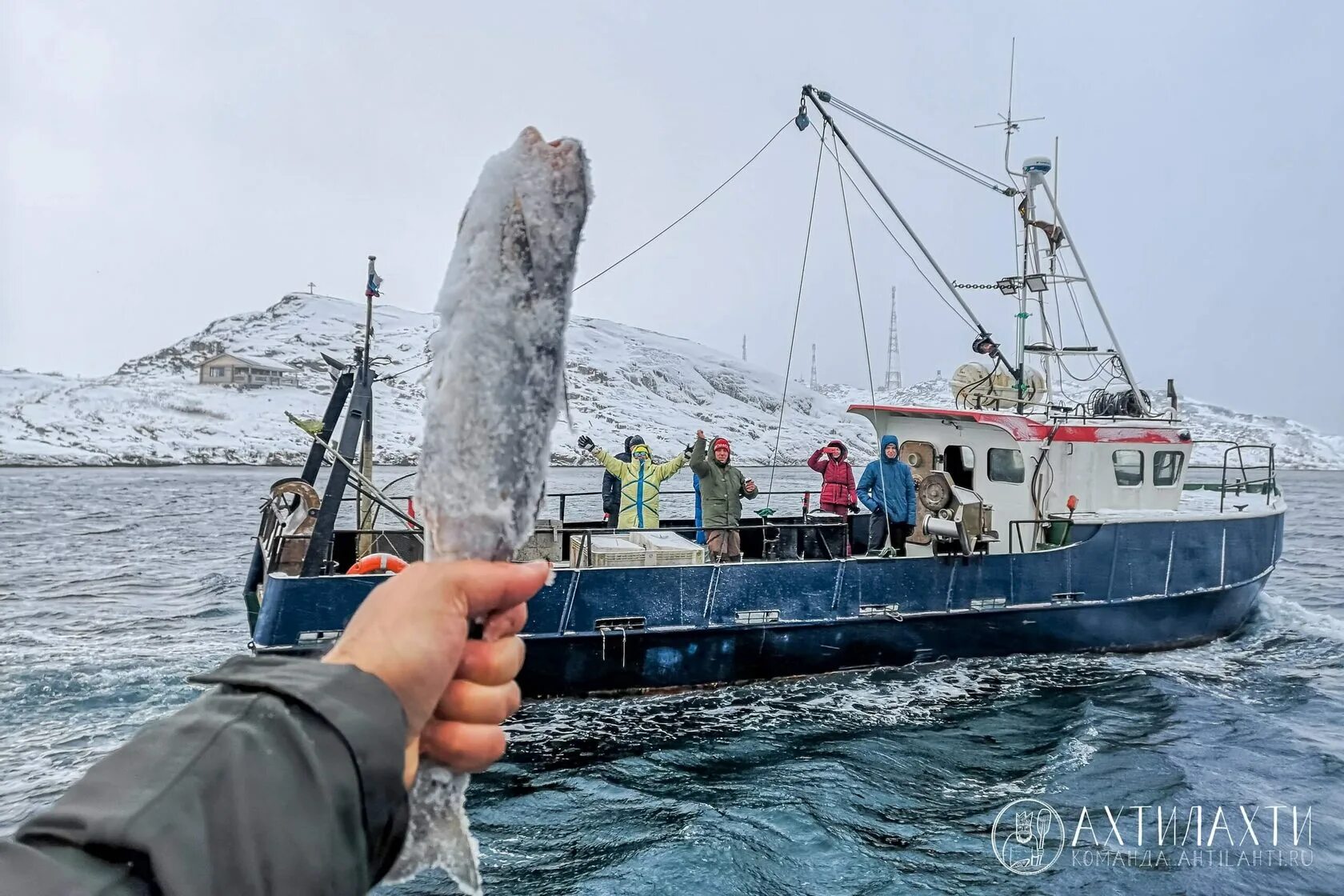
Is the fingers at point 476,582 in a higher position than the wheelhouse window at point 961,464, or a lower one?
lower

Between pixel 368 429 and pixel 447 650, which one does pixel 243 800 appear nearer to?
pixel 447 650

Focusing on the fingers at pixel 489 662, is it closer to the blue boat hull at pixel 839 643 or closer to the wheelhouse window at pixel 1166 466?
the blue boat hull at pixel 839 643

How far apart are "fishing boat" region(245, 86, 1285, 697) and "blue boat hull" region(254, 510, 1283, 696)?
26mm

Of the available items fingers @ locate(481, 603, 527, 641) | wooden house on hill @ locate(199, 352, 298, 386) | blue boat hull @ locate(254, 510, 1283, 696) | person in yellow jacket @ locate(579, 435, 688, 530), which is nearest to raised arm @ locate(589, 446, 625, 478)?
person in yellow jacket @ locate(579, 435, 688, 530)

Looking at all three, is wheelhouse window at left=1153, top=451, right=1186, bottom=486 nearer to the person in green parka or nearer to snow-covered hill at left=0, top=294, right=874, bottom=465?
the person in green parka

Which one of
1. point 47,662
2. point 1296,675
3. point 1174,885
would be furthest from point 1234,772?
point 47,662

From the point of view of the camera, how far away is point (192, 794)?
0.92m

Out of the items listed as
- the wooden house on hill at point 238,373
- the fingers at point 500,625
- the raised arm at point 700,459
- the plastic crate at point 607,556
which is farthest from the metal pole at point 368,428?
the wooden house on hill at point 238,373

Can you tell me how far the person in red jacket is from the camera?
11.8m

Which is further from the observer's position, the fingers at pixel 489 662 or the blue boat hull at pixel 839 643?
the blue boat hull at pixel 839 643

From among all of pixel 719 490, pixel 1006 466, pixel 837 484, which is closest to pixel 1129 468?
pixel 1006 466

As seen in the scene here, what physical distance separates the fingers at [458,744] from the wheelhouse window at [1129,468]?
1298 cm

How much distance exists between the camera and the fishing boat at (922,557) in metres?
8.99

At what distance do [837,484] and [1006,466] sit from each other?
2.68 metres
